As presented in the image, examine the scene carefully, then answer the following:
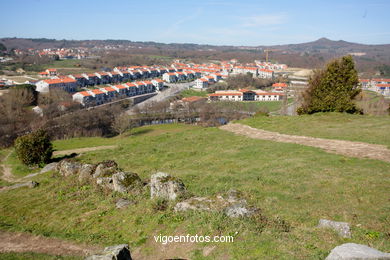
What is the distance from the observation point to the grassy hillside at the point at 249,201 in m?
7.30

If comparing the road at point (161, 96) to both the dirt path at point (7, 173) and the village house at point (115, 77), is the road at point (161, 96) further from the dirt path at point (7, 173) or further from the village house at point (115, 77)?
the dirt path at point (7, 173)

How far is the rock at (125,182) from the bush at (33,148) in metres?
11.0

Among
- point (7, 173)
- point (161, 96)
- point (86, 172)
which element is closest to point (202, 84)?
point (161, 96)

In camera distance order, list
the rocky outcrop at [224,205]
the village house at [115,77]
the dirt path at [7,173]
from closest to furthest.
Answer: the rocky outcrop at [224,205]
the dirt path at [7,173]
the village house at [115,77]

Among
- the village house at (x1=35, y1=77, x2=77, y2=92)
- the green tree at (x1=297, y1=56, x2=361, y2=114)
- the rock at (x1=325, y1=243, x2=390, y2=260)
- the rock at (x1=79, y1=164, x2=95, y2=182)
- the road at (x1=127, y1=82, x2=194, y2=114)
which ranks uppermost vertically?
the green tree at (x1=297, y1=56, x2=361, y2=114)

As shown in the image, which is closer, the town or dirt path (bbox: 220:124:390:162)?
the town

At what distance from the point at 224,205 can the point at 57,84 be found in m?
87.0

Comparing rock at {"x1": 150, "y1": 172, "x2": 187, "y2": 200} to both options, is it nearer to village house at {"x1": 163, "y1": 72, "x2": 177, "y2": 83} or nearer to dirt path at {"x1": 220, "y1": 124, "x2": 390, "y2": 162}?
dirt path at {"x1": 220, "y1": 124, "x2": 390, "y2": 162}

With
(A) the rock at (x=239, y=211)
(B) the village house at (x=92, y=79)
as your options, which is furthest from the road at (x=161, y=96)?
(A) the rock at (x=239, y=211)

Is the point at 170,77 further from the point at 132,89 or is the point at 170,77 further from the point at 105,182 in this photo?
the point at 105,182

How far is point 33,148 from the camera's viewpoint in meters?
20.6

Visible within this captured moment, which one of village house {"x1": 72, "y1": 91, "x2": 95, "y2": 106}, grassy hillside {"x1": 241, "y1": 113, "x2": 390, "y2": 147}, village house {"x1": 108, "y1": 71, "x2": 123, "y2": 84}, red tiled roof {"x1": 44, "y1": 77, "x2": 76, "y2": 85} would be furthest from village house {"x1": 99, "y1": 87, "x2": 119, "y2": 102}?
grassy hillside {"x1": 241, "y1": 113, "x2": 390, "y2": 147}

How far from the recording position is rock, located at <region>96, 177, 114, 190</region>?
12843 millimetres

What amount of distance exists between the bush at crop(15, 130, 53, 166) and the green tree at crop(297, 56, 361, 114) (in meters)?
22.2
